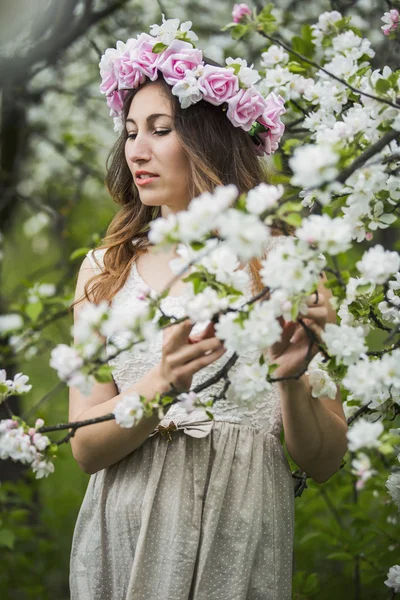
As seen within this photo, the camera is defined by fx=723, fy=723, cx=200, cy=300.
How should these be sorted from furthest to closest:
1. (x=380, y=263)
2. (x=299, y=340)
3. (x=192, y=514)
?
(x=192, y=514)
(x=299, y=340)
(x=380, y=263)

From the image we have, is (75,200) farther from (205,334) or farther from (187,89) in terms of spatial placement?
(205,334)

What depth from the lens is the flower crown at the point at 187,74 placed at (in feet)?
6.23

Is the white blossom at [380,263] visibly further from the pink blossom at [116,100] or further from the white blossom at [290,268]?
the pink blossom at [116,100]

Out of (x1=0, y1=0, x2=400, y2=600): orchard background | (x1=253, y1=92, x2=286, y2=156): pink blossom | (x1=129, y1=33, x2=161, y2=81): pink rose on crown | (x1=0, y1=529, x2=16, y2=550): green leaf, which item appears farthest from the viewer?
(x1=0, y1=0, x2=400, y2=600): orchard background

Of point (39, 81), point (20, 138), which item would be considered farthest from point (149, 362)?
point (39, 81)

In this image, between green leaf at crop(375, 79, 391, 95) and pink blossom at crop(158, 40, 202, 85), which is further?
pink blossom at crop(158, 40, 202, 85)

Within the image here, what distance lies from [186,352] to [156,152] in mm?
700

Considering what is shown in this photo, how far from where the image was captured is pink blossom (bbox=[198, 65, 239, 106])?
6.24 feet

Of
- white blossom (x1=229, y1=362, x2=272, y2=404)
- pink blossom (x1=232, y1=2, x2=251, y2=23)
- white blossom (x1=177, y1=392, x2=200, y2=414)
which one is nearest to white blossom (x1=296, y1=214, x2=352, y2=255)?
white blossom (x1=229, y1=362, x2=272, y2=404)

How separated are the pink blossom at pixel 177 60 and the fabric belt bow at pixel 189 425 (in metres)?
0.87

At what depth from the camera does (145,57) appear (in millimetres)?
1967

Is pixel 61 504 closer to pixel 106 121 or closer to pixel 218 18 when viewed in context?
pixel 106 121

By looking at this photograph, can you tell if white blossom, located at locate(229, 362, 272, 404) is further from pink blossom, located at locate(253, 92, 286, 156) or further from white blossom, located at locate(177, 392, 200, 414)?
pink blossom, located at locate(253, 92, 286, 156)

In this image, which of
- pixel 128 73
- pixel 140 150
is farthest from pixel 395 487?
pixel 128 73
